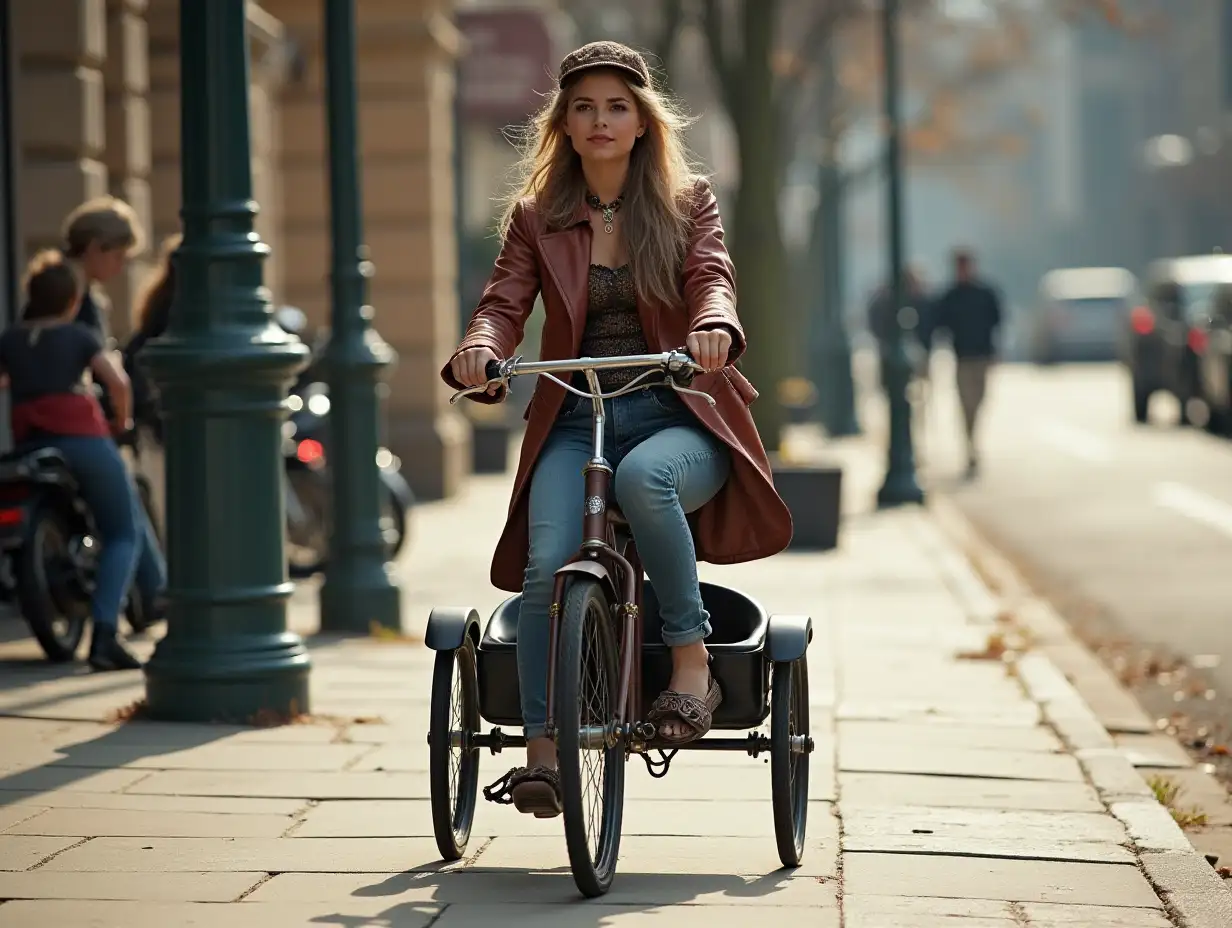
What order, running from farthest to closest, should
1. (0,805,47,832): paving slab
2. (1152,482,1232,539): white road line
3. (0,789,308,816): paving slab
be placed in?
(1152,482,1232,539): white road line < (0,789,308,816): paving slab < (0,805,47,832): paving slab

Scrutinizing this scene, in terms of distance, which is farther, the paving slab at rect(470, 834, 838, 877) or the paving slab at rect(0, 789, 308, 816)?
the paving slab at rect(0, 789, 308, 816)

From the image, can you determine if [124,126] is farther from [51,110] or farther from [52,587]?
[52,587]

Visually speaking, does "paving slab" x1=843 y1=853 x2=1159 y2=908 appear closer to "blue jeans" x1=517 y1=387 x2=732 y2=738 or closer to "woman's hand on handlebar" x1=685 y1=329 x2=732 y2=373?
"blue jeans" x1=517 y1=387 x2=732 y2=738

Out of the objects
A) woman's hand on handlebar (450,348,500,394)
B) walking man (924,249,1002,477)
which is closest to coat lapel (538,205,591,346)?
woman's hand on handlebar (450,348,500,394)

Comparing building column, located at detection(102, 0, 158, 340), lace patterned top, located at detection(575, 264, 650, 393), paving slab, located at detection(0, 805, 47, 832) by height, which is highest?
building column, located at detection(102, 0, 158, 340)

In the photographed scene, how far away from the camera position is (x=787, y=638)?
5348 mm

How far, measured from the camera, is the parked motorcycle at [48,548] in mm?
8516

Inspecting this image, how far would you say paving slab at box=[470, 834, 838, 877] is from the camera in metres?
5.33

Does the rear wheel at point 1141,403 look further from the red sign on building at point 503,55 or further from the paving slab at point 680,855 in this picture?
the paving slab at point 680,855

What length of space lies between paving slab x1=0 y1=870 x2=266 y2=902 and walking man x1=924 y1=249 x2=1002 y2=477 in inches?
641

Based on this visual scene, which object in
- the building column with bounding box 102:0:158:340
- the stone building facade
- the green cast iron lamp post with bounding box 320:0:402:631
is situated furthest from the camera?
the stone building facade

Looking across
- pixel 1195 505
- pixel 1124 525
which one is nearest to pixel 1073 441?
pixel 1195 505

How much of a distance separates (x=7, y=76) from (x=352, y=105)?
80.6 inches

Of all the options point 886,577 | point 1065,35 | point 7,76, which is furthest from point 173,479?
point 1065,35
